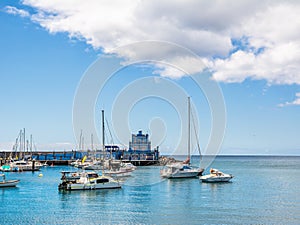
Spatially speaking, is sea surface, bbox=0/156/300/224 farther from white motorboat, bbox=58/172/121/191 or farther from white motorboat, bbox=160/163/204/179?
white motorboat, bbox=160/163/204/179

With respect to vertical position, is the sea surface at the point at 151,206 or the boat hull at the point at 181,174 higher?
the boat hull at the point at 181,174

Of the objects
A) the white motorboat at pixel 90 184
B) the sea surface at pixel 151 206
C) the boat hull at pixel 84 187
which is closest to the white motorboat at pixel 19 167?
the sea surface at pixel 151 206

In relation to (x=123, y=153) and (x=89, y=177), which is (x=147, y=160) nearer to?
(x=123, y=153)

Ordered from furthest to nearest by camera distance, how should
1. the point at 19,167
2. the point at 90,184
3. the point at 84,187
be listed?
1. the point at 19,167
2. the point at 90,184
3. the point at 84,187

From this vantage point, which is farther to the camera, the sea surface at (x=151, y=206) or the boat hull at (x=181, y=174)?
the boat hull at (x=181, y=174)

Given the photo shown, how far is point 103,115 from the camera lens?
65062 millimetres

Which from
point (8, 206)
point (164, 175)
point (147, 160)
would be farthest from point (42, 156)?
point (8, 206)

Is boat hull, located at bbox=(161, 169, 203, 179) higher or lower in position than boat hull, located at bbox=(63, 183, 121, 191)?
higher

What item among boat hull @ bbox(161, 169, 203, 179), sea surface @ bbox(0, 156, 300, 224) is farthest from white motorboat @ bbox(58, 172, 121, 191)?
boat hull @ bbox(161, 169, 203, 179)

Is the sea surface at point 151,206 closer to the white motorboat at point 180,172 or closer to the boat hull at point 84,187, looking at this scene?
the boat hull at point 84,187

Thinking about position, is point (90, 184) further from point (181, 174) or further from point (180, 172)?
point (181, 174)

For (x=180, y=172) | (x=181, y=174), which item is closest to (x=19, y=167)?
(x=180, y=172)

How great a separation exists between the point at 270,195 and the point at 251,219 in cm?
1780

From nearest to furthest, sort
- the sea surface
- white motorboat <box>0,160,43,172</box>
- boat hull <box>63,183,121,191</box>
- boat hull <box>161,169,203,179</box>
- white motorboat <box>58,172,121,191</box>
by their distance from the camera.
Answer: the sea surface, boat hull <box>63,183,121,191</box>, white motorboat <box>58,172,121,191</box>, boat hull <box>161,169,203,179</box>, white motorboat <box>0,160,43,172</box>
